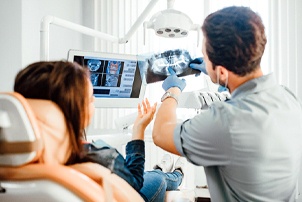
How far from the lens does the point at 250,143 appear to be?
1040 mm

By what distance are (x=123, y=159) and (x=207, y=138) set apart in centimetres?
29

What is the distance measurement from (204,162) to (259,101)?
25cm

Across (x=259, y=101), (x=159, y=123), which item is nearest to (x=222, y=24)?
(x=259, y=101)

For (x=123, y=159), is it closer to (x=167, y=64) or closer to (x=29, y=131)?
(x=29, y=131)

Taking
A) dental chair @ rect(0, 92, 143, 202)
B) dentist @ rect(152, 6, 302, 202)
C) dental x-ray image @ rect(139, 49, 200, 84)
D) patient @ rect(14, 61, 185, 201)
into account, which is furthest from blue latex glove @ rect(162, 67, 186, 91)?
dental chair @ rect(0, 92, 143, 202)

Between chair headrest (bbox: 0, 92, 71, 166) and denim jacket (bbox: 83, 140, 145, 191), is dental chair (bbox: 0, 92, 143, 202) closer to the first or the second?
chair headrest (bbox: 0, 92, 71, 166)

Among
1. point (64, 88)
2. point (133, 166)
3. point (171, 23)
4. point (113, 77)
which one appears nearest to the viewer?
point (64, 88)

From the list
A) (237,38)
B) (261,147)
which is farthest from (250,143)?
(237,38)

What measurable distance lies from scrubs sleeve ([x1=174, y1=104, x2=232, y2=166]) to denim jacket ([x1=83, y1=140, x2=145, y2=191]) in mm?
173

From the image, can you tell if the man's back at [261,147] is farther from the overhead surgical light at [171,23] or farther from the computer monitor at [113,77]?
the computer monitor at [113,77]

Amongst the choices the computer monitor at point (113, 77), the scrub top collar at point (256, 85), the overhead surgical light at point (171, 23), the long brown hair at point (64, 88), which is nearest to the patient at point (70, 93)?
the long brown hair at point (64, 88)

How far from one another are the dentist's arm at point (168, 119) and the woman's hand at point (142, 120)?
0.08 meters

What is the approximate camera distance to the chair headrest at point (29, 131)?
0.76 meters

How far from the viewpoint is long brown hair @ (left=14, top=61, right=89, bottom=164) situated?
89 centimetres
